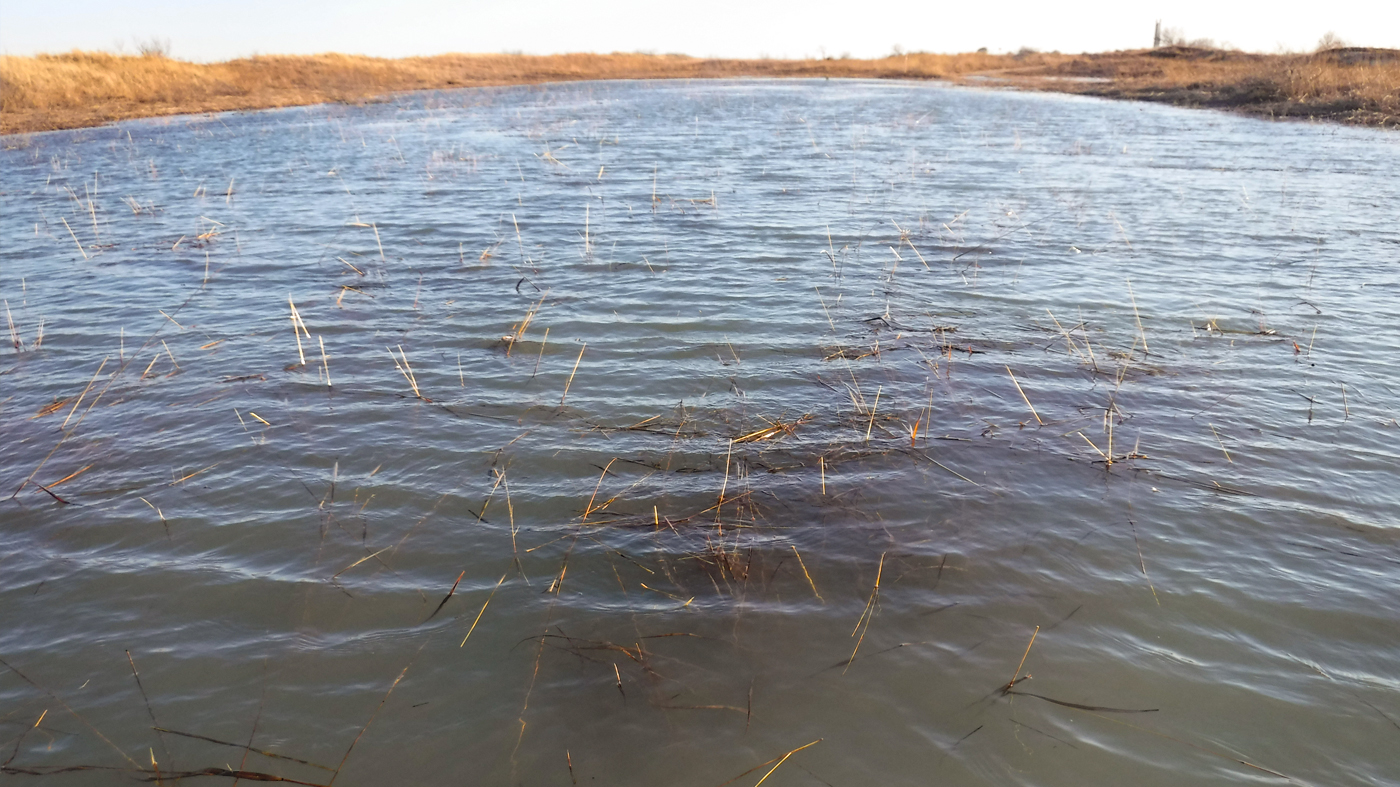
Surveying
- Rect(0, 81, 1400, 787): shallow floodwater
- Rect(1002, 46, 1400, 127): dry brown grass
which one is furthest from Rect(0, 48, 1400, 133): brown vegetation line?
Rect(0, 81, 1400, 787): shallow floodwater

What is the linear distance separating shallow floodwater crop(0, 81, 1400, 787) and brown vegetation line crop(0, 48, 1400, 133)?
2395cm

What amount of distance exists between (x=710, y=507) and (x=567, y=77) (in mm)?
67054

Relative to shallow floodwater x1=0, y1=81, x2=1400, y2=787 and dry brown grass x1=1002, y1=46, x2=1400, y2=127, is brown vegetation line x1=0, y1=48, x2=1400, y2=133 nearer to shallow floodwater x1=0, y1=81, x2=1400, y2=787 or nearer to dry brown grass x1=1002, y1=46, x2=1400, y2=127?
dry brown grass x1=1002, y1=46, x2=1400, y2=127

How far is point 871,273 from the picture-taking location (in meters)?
11.2

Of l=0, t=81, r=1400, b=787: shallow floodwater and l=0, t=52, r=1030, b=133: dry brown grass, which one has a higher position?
l=0, t=52, r=1030, b=133: dry brown grass

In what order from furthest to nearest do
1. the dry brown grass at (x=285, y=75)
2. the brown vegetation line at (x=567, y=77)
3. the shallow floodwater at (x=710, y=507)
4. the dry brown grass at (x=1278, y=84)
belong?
1. the dry brown grass at (x=285, y=75)
2. the brown vegetation line at (x=567, y=77)
3. the dry brown grass at (x=1278, y=84)
4. the shallow floodwater at (x=710, y=507)

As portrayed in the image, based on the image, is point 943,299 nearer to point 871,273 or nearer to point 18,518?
point 871,273

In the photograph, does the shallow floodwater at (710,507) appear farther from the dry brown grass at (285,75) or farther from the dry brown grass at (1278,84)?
the dry brown grass at (285,75)

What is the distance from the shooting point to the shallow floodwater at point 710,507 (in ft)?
12.4

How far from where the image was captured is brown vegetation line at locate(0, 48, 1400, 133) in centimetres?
3119

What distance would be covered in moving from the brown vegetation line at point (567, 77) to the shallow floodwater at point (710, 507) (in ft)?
78.6

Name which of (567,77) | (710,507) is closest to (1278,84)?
(710,507)

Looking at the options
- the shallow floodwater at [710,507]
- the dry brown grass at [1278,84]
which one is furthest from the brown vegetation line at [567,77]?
the shallow floodwater at [710,507]

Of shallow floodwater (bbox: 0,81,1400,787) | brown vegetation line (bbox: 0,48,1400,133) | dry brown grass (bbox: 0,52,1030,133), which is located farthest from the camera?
dry brown grass (bbox: 0,52,1030,133)
